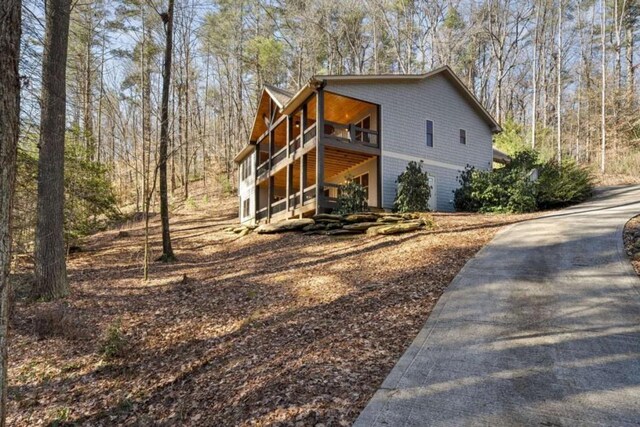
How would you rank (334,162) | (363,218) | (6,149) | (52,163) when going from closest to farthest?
1. (6,149)
2. (52,163)
3. (363,218)
4. (334,162)

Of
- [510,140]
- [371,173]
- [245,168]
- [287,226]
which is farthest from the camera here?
[245,168]

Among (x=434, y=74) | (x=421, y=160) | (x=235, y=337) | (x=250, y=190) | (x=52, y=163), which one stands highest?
(x=434, y=74)

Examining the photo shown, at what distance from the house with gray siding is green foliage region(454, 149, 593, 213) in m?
1.71

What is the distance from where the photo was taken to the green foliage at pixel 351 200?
1359cm

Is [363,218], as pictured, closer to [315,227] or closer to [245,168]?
[315,227]

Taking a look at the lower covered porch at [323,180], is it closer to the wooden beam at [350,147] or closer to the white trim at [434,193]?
the wooden beam at [350,147]

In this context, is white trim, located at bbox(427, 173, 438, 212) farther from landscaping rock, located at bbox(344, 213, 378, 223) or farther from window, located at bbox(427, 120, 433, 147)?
landscaping rock, located at bbox(344, 213, 378, 223)

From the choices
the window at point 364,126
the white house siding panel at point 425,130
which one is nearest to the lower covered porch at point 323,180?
the white house siding panel at point 425,130

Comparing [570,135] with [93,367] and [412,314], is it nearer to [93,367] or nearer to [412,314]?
[412,314]

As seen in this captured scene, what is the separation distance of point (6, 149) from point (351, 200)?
1123 cm

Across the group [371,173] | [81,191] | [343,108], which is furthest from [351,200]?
[81,191]

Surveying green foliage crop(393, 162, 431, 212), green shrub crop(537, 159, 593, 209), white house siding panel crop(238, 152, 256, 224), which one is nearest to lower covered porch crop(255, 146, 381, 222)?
green foliage crop(393, 162, 431, 212)

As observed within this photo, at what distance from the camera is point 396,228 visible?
11.1 meters

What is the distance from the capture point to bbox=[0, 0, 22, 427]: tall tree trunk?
3016 mm
